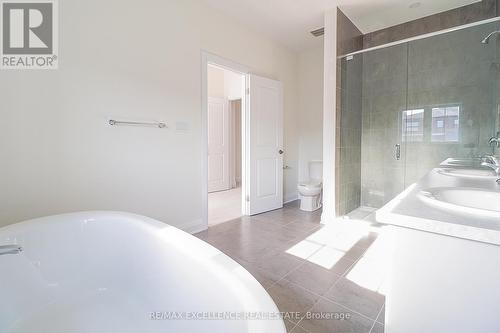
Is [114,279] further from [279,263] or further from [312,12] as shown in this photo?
[312,12]

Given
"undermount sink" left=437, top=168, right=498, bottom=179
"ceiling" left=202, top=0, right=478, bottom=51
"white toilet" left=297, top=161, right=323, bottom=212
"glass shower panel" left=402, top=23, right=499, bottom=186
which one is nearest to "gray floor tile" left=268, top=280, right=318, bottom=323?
"undermount sink" left=437, top=168, right=498, bottom=179

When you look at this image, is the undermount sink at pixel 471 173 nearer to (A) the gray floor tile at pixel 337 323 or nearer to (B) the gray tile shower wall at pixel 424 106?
(A) the gray floor tile at pixel 337 323

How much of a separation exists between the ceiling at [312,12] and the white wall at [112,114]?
29 centimetres

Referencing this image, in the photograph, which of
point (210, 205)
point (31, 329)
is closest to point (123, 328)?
point (31, 329)

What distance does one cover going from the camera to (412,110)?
3.06m

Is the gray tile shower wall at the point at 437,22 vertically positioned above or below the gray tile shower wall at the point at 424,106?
above

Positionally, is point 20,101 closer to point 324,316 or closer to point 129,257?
point 129,257

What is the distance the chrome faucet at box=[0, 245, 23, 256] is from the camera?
1087 millimetres

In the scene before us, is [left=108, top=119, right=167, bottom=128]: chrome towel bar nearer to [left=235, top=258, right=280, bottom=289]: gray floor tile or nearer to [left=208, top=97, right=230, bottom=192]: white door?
[left=235, top=258, right=280, bottom=289]: gray floor tile

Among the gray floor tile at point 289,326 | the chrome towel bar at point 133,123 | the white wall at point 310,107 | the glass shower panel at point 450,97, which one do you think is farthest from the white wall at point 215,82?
the gray floor tile at point 289,326

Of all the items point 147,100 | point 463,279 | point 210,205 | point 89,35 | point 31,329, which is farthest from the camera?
point 210,205

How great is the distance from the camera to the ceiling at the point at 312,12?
268 cm

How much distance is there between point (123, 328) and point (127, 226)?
0.52 meters

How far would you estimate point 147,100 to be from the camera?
7.24 feet
